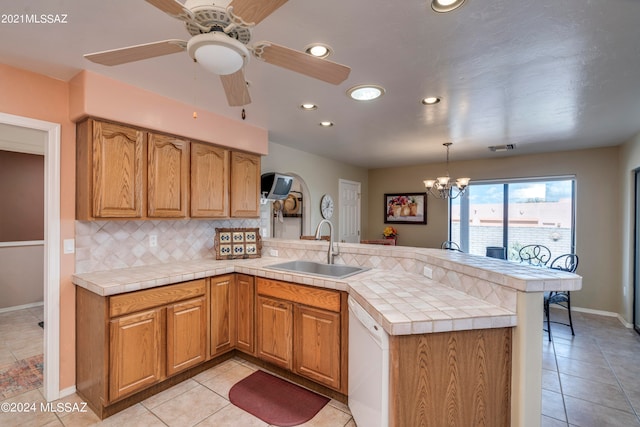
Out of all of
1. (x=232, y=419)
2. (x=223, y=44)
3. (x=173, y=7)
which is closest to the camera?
(x=173, y=7)

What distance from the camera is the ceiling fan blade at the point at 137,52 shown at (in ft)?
4.00

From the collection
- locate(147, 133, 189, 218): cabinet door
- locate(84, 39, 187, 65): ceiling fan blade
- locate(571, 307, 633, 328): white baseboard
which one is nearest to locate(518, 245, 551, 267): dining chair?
locate(571, 307, 633, 328): white baseboard

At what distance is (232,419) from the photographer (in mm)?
1994

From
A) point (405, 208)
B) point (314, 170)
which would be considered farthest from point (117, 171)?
point (405, 208)

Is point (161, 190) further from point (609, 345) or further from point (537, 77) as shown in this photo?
point (609, 345)

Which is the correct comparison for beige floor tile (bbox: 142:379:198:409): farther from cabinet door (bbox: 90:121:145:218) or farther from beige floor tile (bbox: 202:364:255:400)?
cabinet door (bbox: 90:121:145:218)

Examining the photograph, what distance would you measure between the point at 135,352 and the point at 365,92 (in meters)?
2.63

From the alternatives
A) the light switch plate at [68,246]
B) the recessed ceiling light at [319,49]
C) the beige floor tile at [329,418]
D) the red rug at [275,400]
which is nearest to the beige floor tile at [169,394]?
the red rug at [275,400]

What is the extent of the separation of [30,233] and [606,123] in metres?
7.59

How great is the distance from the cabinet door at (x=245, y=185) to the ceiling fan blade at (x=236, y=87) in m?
1.53

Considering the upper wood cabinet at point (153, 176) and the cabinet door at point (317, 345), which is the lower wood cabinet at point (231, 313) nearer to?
the cabinet door at point (317, 345)

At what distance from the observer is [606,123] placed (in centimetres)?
319

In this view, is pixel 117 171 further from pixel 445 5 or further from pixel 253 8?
pixel 445 5

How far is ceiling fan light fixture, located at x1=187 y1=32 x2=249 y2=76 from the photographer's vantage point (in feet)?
3.61
